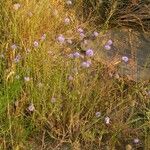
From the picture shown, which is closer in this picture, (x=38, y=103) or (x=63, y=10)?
(x=38, y=103)

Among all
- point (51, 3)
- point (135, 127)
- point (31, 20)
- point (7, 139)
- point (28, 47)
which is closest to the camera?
point (7, 139)

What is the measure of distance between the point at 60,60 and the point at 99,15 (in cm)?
116

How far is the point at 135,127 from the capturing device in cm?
311

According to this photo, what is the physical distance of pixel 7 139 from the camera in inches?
113

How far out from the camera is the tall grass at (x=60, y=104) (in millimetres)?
2910

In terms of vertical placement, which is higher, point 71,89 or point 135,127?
point 71,89

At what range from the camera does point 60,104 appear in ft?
9.82

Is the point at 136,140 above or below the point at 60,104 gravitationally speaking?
below

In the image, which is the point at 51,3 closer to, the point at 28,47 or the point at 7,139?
the point at 28,47

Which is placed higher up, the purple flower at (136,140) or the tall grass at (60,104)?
the tall grass at (60,104)

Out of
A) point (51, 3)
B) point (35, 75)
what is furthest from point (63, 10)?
point (35, 75)

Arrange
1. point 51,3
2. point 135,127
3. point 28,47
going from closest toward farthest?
point 135,127
point 28,47
point 51,3

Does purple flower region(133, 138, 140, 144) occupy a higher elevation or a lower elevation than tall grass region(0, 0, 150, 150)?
lower

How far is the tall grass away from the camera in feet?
9.55
